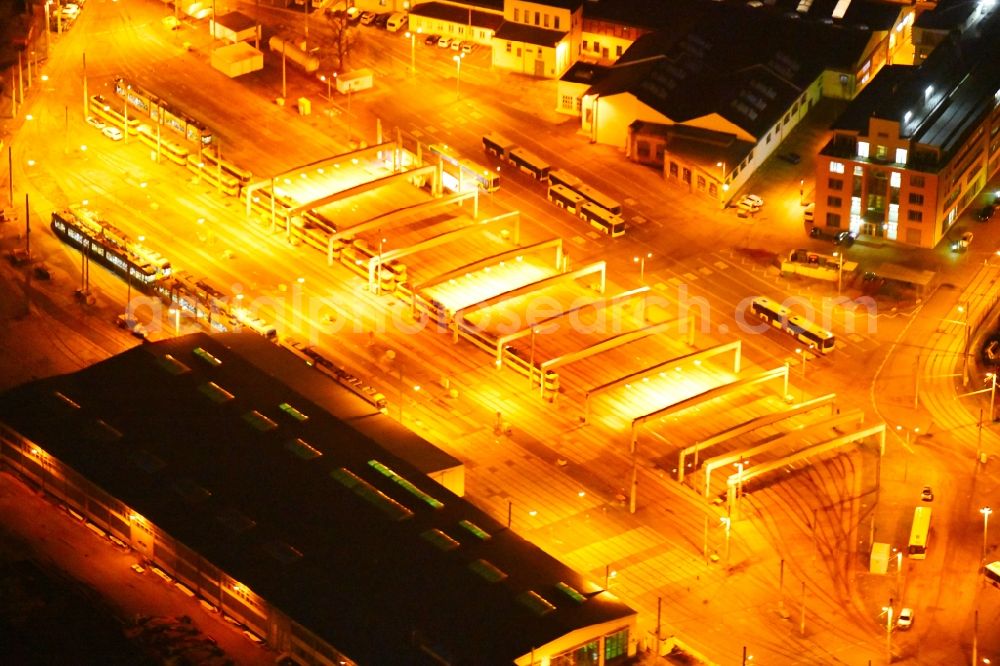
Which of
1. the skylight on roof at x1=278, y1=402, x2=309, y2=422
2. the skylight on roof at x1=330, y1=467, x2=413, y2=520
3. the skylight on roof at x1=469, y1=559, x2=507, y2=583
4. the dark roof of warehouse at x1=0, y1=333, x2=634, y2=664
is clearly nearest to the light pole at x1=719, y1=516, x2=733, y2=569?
the dark roof of warehouse at x1=0, y1=333, x2=634, y2=664

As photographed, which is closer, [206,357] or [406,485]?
[406,485]

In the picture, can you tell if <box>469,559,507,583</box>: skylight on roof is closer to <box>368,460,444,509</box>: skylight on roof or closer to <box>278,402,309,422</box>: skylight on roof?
<box>368,460,444,509</box>: skylight on roof

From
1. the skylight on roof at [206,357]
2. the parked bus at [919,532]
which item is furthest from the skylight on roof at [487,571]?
the skylight on roof at [206,357]

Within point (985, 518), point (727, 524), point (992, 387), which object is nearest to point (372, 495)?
point (727, 524)

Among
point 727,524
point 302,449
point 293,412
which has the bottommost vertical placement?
point 727,524

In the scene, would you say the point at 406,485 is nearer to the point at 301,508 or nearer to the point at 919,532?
the point at 301,508
